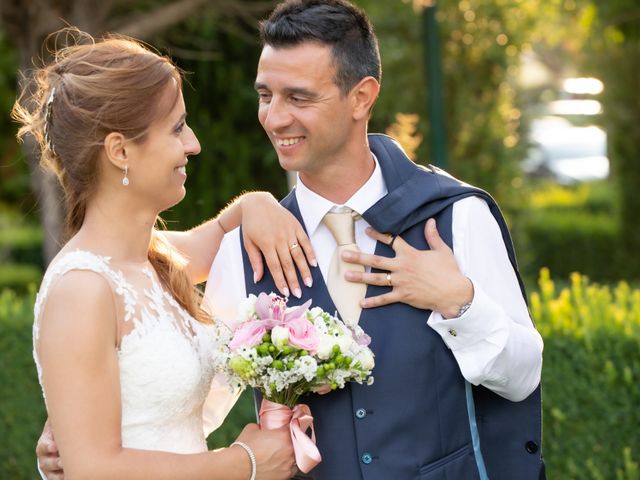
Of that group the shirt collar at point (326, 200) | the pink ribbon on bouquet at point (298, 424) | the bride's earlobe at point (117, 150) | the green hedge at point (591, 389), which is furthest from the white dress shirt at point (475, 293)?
the green hedge at point (591, 389)

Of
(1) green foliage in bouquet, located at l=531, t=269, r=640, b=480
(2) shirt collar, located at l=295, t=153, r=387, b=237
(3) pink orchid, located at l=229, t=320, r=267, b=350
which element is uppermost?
(2) shirt collar, located at l=295, t=153, r=387, b=237

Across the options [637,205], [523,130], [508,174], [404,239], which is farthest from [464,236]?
[637,205]

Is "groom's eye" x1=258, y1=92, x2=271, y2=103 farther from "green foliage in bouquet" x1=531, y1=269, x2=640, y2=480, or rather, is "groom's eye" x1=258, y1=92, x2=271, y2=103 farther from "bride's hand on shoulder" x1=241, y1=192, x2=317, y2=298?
"green foliage in bouquet" x1=531, y1=269, x2=640, y2=480

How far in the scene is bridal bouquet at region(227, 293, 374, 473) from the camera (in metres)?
2.75

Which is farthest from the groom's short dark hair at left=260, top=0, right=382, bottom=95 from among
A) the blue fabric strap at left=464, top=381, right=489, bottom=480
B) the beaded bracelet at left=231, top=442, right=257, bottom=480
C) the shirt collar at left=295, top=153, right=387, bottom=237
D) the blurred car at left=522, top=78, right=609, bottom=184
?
the blurred car at left=522, top=78, right=609, bottom=184

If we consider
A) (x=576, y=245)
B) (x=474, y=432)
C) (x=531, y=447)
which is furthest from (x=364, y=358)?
(x=576, y=245)

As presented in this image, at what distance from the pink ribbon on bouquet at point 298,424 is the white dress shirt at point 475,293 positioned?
0.87ft

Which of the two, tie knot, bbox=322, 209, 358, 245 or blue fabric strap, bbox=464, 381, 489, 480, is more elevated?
tie knot, bbox=322, 209, 358, 245

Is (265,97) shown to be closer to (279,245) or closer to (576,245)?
(279,245)

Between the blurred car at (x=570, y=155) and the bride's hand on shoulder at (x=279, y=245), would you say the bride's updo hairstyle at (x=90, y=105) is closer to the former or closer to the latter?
the bride's hand on shoulder at (x=279, y=245)

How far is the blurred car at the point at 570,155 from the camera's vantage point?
21.4 metres

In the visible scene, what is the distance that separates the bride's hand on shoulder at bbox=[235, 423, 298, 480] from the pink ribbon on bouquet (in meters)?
0.02

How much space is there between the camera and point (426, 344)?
300 centimetres

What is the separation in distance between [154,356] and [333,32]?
109cm
